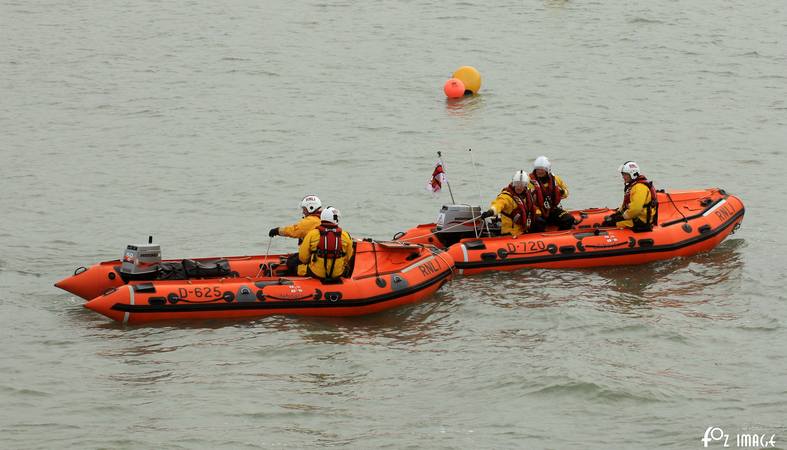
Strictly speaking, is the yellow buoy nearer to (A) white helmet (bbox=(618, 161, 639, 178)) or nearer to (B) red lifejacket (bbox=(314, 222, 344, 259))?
(A) white helmet (bbox=(618, 161, 639, 178))

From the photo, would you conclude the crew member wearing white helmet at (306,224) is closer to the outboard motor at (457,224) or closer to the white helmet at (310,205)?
the white helmet at (310,205)

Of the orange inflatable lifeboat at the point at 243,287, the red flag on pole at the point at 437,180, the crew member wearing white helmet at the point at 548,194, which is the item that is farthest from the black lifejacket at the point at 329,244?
the crew member wearing white helmet at the point at 548,194

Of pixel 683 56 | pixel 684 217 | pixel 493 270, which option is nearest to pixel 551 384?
pixel 493 270

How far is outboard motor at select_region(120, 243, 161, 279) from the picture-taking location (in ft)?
38.1

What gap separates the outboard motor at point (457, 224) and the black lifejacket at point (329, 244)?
1.99 m

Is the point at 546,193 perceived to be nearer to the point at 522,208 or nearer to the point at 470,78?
the point at 522,208

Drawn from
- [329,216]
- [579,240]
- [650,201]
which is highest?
[329,216]

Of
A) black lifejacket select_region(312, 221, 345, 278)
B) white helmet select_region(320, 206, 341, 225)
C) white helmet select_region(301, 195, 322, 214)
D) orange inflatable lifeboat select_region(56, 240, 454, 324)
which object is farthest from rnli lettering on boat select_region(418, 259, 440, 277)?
white helmet select_region(301, 195, 322, 214)

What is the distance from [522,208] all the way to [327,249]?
2.63 m

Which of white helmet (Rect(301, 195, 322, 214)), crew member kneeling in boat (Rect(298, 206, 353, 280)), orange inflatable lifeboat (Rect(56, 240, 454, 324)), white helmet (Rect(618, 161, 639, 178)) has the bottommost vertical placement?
orange inflatable lifeboat (Rect(56, 240, 454, 324))

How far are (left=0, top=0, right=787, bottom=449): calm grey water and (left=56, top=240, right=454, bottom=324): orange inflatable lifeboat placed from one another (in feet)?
0.64

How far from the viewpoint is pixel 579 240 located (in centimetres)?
1311

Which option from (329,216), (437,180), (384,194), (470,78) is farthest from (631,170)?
(470,78)

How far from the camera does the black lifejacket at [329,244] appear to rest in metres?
11.5
